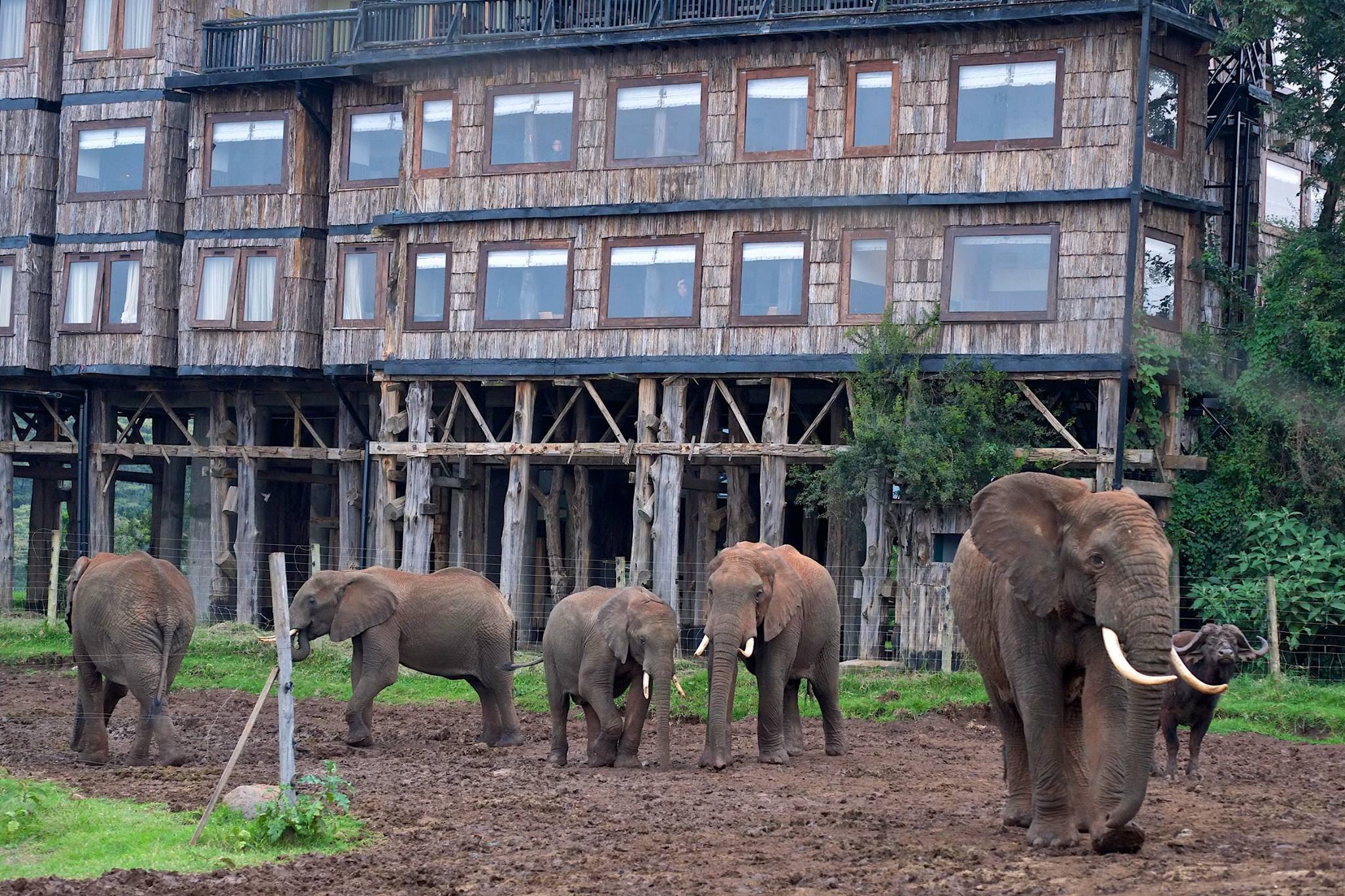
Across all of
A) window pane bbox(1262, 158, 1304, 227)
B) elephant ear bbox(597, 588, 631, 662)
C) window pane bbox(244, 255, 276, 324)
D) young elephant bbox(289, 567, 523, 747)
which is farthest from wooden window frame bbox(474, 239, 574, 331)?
elephant ear bbox(597, 588, 631, 662)

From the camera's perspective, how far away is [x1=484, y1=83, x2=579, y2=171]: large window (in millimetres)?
29781

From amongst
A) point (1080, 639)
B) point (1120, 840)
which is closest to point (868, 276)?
point (1080, 639)

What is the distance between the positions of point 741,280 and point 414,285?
615 cm

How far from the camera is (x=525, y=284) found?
30.0 m

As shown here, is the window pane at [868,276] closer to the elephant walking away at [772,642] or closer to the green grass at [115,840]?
the elephant walking away at [772,642]

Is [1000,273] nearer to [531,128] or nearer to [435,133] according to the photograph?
[531,128]

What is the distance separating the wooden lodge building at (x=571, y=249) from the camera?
26.6 metres

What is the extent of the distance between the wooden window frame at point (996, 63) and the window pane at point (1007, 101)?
44 millimetres

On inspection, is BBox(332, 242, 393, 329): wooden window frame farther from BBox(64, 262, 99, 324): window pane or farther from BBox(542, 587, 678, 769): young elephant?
BBox(542, 587, 678, 769): young elephant

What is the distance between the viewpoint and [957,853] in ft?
38.3

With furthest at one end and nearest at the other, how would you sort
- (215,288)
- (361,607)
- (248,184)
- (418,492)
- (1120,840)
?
(215,288) < (248,184) < (418,492) < (361,607) < (1120,840)

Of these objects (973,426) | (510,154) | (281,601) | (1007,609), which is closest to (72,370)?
(510,154)

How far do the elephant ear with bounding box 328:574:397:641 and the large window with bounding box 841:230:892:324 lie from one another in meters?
9.79

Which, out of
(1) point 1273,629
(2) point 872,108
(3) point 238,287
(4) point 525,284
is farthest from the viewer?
(3) point 238,287
